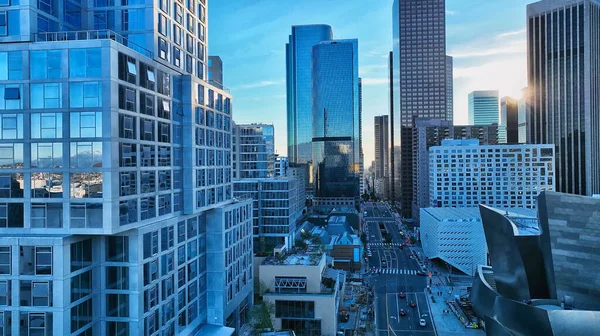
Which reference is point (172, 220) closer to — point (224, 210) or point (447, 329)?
point (224, 210)

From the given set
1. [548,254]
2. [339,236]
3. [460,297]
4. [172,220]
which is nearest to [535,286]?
[548,254]

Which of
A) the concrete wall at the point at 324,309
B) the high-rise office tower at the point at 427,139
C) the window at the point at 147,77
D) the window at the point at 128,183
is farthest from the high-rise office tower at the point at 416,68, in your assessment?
the window at the point at 128,183

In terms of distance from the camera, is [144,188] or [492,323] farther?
[144,188]

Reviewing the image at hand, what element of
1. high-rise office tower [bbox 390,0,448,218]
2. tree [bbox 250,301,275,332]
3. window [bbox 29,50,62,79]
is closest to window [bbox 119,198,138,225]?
window [bbox 29,50,62,79]

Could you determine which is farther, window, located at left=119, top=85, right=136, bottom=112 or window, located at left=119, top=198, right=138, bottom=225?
window, located at left=119, top=85, right=136, bottom=112

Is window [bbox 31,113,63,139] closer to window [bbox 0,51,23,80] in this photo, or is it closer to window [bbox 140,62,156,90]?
window [bbox 0,51,23,80]
